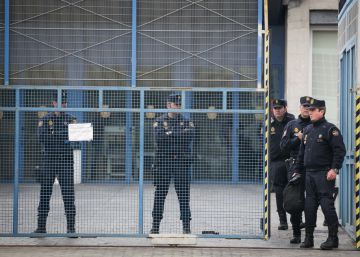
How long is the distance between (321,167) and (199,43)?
7.51ft

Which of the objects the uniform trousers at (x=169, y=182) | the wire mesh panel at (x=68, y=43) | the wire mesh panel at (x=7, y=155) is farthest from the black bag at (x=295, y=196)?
the wire mesh panel at (x=7, y=155)

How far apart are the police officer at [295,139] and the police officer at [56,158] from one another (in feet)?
9.64

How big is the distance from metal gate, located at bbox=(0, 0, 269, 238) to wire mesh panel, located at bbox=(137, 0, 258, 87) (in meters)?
0.01

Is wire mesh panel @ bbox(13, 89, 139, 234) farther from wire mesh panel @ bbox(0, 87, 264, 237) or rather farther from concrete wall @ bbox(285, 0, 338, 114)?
concrete wall @ bbox(285, 0, 338, 114)

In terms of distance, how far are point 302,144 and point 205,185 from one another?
139 cm

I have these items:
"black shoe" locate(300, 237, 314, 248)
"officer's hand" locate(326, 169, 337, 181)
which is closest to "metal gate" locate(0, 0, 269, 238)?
"black shoe" locate(300, 237, 314, 248)

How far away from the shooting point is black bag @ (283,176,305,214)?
11.3 metres

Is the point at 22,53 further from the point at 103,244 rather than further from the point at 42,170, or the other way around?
the point at 103,244

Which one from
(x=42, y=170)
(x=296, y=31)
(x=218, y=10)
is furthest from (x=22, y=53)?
(x=296, y=31)

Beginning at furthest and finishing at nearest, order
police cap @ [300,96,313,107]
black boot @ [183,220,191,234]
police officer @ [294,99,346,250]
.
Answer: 1. black boot @ [183,220,191,234]
2. police cap @ [300,96,313,107]
3. police officer @ [294,99,346,250]

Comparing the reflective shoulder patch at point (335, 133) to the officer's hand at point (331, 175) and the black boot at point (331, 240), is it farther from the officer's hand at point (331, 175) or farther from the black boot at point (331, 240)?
the black boot at point (331, 240)

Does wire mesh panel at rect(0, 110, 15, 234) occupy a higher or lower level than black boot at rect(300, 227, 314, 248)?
higher

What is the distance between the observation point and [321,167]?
35.7 ft

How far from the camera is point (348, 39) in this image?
12203mm
